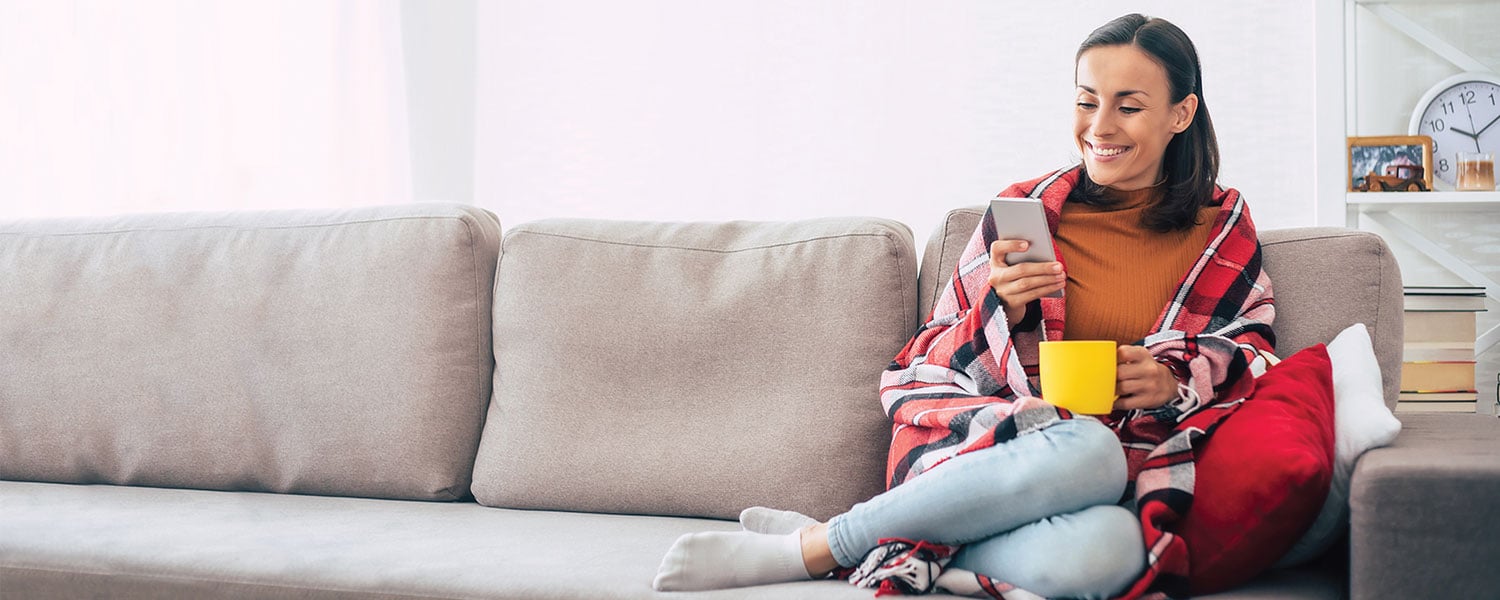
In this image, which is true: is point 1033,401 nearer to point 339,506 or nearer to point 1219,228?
point 1219,228

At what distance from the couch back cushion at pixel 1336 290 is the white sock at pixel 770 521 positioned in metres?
0.66

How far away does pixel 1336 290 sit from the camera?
1.61m

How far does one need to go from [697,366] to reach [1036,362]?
0.48 metres

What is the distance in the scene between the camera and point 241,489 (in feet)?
6.47

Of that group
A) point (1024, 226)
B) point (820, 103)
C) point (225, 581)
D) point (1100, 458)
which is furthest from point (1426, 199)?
point (225, 581)

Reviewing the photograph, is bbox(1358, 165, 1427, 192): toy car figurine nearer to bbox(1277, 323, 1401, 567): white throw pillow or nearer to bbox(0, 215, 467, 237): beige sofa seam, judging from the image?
bbox(1277, 323, 1401, 567): white throw pillow

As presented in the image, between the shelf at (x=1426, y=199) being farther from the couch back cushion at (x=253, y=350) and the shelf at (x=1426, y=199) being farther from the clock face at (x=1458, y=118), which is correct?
the couch back cushion at (x=253, y=350)

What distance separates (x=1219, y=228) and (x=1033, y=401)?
460 millimetres

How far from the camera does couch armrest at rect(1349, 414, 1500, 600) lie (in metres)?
1.10

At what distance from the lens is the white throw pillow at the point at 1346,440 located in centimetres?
128

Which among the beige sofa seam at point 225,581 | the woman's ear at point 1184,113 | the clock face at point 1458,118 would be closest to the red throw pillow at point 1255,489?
the woman's ear at point 1184,113

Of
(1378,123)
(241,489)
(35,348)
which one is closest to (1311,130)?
(1378,123)

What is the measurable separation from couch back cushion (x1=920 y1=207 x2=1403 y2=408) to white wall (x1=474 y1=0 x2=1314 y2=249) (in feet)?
3.74

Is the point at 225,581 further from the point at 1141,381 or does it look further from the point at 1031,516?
the point at 1141,381
